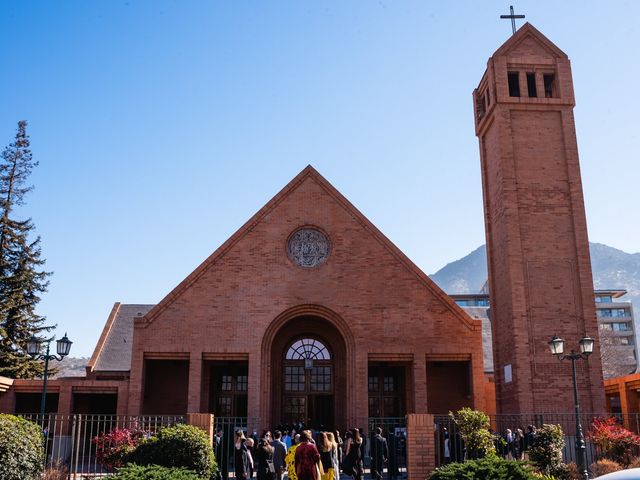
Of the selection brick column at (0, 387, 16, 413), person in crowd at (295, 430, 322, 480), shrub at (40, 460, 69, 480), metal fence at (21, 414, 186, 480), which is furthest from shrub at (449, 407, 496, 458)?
brick column at (0, 387, 16, 413)

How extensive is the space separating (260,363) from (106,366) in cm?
965

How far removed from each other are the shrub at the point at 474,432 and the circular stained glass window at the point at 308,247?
11135 millimetres

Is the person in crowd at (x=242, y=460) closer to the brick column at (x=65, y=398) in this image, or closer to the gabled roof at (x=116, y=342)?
the brick column at (x=65, y=398)

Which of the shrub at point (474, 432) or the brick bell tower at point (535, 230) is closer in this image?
the shrub at point (474, 432)

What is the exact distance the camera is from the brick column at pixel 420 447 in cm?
1694

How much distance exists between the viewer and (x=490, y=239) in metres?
28.8

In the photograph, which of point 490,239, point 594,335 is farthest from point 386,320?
point 594,335

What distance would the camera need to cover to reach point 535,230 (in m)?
26.3

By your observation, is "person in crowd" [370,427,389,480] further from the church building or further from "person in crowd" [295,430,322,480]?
"person in crowd" [295,430,322,480]

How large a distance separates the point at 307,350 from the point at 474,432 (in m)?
12.0

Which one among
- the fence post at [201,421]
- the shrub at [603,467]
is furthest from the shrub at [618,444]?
the fence post at [201,421]

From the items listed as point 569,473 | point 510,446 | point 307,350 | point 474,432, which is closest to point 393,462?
point 474,432

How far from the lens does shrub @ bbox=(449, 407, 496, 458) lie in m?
17.5

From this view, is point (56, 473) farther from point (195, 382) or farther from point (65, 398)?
point (65, 398)
